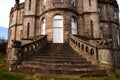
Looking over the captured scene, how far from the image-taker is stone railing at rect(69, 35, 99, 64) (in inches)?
569

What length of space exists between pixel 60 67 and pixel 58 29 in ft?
32.3

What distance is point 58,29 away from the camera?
22578 millimetres

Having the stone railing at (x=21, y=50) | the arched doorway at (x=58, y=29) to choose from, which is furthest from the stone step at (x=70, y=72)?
the arched doorway at (x=58, y=29)

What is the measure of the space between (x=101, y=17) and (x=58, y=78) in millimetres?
22942

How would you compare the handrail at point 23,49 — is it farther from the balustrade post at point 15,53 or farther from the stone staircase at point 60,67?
the stone staircase at point 60,67

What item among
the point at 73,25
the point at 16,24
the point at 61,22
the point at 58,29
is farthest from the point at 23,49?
the point at 16,24

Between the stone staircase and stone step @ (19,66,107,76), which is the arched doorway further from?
stone step @ (19,66,107,76)

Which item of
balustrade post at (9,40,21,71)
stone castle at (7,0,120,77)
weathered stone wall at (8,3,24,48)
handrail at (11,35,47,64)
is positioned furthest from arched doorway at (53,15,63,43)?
weathered stone wall at (8,3,24,48)

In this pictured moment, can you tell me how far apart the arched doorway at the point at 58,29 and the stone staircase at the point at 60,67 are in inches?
255

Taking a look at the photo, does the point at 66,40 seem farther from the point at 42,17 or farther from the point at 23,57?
the point at 23,57

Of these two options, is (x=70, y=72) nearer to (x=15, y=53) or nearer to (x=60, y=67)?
(x=60, y=67)

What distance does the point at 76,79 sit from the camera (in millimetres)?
11094

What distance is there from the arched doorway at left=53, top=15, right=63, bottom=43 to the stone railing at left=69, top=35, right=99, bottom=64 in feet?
10.4

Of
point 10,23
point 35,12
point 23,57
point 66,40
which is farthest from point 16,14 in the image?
point 23,57
